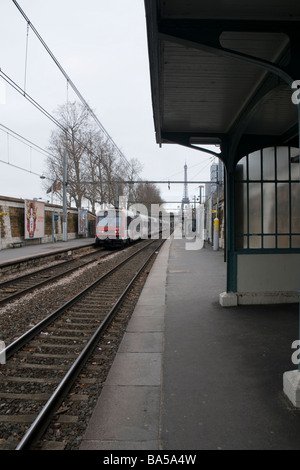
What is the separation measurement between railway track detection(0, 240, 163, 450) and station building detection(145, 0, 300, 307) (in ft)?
8.93

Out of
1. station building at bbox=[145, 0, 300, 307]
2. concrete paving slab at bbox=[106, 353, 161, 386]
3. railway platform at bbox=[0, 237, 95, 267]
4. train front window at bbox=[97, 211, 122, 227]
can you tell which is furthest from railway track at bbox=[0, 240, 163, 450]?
train front window at bbox=[97, 211, 122, 227]

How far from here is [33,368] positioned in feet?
13.1

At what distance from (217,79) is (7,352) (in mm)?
4677

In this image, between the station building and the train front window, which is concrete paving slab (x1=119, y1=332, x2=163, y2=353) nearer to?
the station building

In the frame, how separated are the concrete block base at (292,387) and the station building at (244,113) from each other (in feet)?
8.32

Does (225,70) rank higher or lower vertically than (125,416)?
higher

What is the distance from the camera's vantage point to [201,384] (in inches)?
127

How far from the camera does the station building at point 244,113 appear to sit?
130 inches

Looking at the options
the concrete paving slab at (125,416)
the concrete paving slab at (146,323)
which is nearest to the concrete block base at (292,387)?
the concrete paving slab at (125,416)

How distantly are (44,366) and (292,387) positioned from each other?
112 inches

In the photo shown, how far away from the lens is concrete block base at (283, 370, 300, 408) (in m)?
2.77

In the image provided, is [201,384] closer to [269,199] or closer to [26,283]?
[269,199]

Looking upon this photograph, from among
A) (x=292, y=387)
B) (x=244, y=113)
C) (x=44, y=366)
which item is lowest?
(x=44, y=366)

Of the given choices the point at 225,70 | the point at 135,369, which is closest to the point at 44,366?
the point at 135,369
